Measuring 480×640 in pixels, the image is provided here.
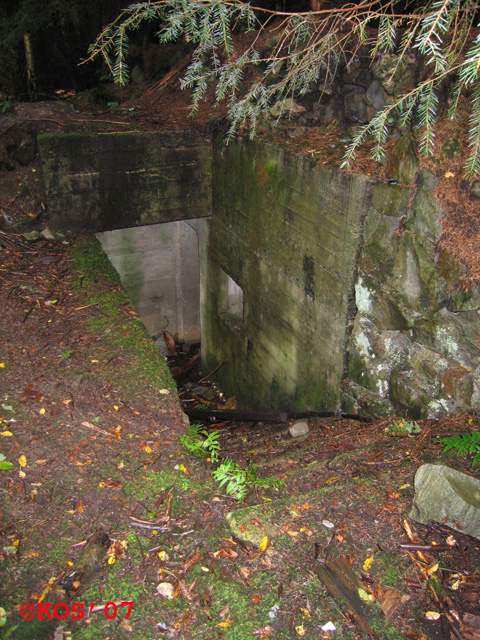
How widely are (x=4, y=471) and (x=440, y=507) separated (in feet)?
8.99

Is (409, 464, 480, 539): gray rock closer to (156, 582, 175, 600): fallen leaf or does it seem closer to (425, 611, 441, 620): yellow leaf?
(425, 611, 441, 620): yellow leaf

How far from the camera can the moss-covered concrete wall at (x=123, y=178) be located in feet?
21.1

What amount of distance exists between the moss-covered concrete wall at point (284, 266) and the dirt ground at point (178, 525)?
4.61ft

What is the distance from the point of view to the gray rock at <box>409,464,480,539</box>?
2799mm

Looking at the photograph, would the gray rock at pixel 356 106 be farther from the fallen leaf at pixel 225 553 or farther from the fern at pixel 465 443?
the fallen leaf at pixel 225 553

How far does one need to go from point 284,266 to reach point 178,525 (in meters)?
3.83

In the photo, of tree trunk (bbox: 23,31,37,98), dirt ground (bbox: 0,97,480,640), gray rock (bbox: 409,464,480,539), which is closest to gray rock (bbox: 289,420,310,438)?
dirt ground (bbox: 0,97,480,640)

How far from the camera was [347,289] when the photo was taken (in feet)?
16.1

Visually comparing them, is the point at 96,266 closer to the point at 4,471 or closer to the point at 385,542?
the point at 4,471

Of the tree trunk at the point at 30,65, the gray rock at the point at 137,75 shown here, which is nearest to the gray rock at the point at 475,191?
the gray rock at the point at 137,75

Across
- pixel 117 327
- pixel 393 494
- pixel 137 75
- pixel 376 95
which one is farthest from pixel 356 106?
pixel 137 75

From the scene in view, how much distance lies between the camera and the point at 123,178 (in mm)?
6879

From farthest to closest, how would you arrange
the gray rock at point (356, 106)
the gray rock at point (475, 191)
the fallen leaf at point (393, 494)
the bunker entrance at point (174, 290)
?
the bunker entrance at point (174, 290), the gray rock at point (356, 106), the gray rock at point (475, 191), the fallen leaf at point (393, 494)

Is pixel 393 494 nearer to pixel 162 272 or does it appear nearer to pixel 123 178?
pixel 123 178
